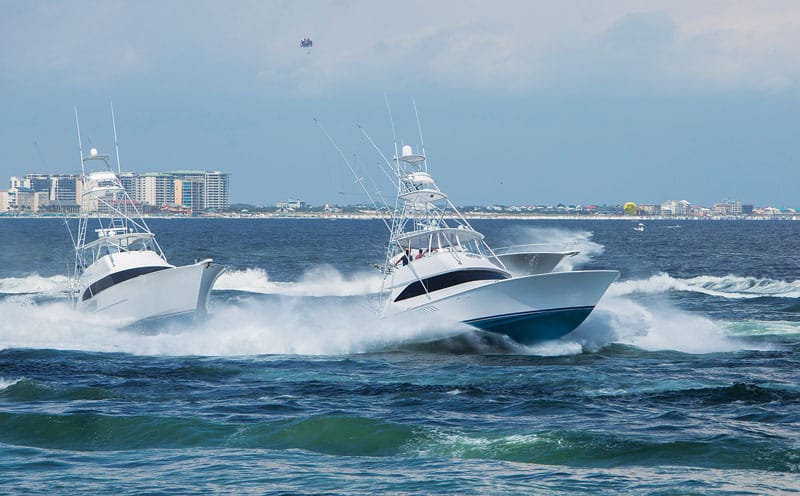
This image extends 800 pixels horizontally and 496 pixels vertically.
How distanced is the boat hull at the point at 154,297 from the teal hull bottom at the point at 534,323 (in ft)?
34.1

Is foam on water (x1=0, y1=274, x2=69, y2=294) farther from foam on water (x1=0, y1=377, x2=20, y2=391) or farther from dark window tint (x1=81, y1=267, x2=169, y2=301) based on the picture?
foam on water (x1=0, y1=377, x2=20, y2=391)

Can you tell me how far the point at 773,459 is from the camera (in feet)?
51.8

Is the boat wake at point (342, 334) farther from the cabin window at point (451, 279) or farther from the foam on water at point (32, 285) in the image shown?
the foam on water at point (32, 285)

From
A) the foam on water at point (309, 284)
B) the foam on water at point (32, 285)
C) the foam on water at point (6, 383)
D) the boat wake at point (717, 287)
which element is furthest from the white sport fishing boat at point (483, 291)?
the foam on water at point (32, 285)

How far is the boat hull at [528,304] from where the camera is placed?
26297 mm

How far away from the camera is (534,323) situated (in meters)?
26.8

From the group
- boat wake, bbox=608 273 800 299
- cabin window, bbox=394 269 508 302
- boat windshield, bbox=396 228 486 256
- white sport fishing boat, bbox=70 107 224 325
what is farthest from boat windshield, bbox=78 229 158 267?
boat wake, bbox=608 273 800 299

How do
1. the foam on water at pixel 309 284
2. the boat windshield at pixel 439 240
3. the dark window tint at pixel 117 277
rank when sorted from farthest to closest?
the foam on water at pixel 309 284 → the dark window tint at pixel 117 277 → the boat windshield at pixel 439 240

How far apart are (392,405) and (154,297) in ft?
46.4

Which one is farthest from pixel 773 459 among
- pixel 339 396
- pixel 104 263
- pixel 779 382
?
pixel 104 263

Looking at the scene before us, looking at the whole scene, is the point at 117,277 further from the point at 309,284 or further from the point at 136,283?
the point at 309,284

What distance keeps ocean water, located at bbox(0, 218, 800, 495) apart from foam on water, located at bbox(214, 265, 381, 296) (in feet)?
59.5

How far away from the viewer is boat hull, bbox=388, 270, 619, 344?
86.3 feet

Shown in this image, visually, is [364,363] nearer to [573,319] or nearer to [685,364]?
[573,319]
